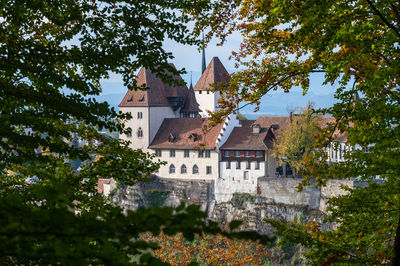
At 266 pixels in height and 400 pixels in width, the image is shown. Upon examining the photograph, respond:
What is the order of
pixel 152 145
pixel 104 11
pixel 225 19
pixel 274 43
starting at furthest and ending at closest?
pixel 152 145 → pixel 225 19 → pixel 274 43 → pixel 104 11

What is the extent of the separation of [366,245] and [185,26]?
4006 millimetres

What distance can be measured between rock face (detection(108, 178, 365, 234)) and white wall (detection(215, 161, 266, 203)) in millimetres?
284

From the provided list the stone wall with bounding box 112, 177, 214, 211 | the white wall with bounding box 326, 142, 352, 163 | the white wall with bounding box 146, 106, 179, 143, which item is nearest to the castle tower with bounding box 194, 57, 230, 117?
the white wall with bounding box 146, 106, 179, 143

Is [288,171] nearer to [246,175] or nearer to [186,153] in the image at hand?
[246,175]

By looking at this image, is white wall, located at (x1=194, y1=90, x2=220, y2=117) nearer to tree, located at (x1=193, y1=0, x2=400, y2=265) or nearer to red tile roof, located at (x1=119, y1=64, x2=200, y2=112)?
red tile roof, located at (x1=119, y1=64, x2=200, y2=112)

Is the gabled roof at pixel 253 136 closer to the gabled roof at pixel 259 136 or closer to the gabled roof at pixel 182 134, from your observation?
the gabled roof at pixel 259 136

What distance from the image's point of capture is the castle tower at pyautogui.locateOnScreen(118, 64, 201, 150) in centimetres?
5291

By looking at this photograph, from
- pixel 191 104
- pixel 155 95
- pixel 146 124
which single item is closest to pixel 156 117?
pixel 146 124

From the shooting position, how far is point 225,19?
9117 mm

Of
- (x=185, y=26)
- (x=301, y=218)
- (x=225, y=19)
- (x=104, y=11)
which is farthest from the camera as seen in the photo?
(x=301, y=218)

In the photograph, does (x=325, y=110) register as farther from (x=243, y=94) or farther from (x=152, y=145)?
(x=152, y=145)

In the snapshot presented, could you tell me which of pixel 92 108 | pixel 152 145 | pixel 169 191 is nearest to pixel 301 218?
pixel 169 191

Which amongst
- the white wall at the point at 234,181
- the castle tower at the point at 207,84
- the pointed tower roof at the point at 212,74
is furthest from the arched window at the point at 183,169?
the pointed tower roof at the point at 212,74

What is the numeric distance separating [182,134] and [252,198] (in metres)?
10.2
